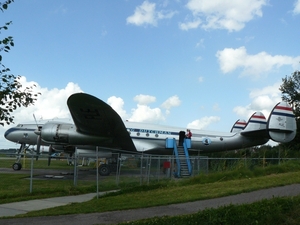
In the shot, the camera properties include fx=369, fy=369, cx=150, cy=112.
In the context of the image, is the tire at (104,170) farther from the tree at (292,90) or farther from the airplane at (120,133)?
the tree at (292,90)

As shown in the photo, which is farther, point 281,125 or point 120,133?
point 281,125

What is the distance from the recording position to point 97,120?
2261cm

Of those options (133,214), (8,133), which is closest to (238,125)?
(8,133)

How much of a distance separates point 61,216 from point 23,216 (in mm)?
1011

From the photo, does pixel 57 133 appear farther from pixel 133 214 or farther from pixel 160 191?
pixel 133 214

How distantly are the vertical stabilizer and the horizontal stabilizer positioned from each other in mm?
2617

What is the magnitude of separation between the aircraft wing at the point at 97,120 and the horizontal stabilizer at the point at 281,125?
11.4 meters

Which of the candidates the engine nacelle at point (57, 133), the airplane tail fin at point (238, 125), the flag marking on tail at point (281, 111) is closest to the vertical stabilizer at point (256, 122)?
the flag marking on tail at point (281, 111)

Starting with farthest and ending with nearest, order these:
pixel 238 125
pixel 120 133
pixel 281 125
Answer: pixel 238 125 → pixel 281 125 → pixel 120 133

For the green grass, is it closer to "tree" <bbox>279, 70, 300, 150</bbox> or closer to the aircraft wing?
the aircraft wing

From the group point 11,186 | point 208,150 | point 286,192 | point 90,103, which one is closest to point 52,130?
point 90,103

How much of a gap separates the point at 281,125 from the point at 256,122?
3580mm

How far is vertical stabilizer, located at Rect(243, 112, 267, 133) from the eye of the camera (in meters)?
32.3

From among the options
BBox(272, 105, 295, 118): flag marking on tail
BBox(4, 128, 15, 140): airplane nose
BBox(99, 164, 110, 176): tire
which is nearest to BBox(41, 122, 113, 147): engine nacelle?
BBox(99, 164, 110, 176): tire
